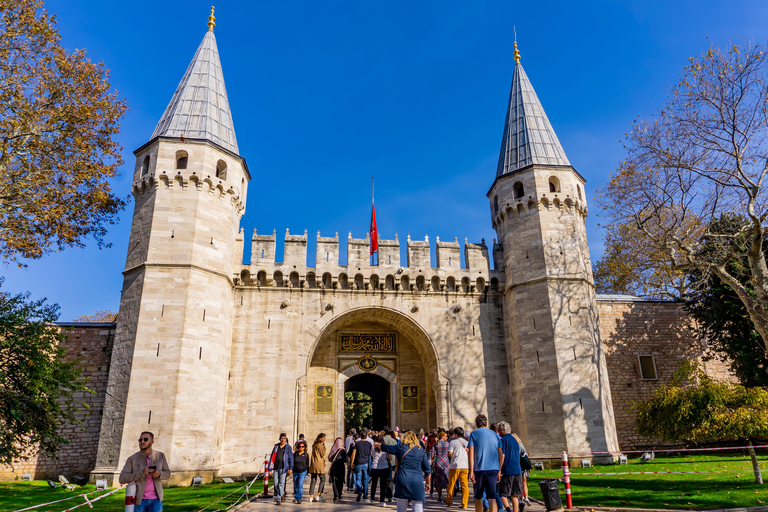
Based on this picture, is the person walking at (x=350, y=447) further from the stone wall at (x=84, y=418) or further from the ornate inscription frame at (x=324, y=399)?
the stone wall at (x=84, y=418)

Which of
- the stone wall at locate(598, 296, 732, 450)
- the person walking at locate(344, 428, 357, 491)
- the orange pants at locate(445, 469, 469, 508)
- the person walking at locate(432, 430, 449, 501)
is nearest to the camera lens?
the orange pants at locate(445, 469, 469, 508)

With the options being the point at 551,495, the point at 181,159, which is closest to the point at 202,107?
the point at 181,159

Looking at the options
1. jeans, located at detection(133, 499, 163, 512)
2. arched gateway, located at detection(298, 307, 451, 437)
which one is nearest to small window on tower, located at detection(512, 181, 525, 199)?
arched gateway, located at detection(298, 307, 451, 437)

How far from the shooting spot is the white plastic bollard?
543 cm

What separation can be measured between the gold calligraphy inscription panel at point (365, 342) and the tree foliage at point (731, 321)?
36.0 ft

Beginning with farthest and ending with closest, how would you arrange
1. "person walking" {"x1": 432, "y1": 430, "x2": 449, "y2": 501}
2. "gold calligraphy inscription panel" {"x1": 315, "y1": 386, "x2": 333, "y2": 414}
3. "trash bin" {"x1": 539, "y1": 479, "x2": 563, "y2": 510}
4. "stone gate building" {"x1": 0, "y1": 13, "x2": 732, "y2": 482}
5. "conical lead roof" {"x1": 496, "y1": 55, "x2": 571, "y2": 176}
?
"conical lead roof" {"x1": 496, "y1": 55, "x2": 571, "y2": 176} < "gold calligraphy inscription panel" {"x1": 315, "y1": 386, "x2": 333, "y2": 414} < "stone gate building" {"x1": 0, "y1": 13, "x2": 732, "y2": 482} < "person walking" {"x1": 432, "y1": 430, "x2": 449, "y2": 501} < "trash bin" {"x1": 539, "y1": 479, "x2": 563, "y2": 510}

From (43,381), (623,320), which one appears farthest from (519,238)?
(43,381)

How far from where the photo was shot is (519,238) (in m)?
19.0

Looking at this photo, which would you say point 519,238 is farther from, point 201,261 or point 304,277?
point 201,261

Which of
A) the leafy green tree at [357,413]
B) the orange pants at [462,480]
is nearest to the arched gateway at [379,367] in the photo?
the orange pants at [462,480]

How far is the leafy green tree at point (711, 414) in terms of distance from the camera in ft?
35.5

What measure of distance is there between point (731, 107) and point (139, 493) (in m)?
15.4

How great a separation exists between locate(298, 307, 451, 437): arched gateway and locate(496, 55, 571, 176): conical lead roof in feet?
24.8

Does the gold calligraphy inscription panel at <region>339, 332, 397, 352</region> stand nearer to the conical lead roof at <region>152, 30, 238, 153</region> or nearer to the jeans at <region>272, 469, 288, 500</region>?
the conical lead roof at <region>152, 30, 238, 153</region>
